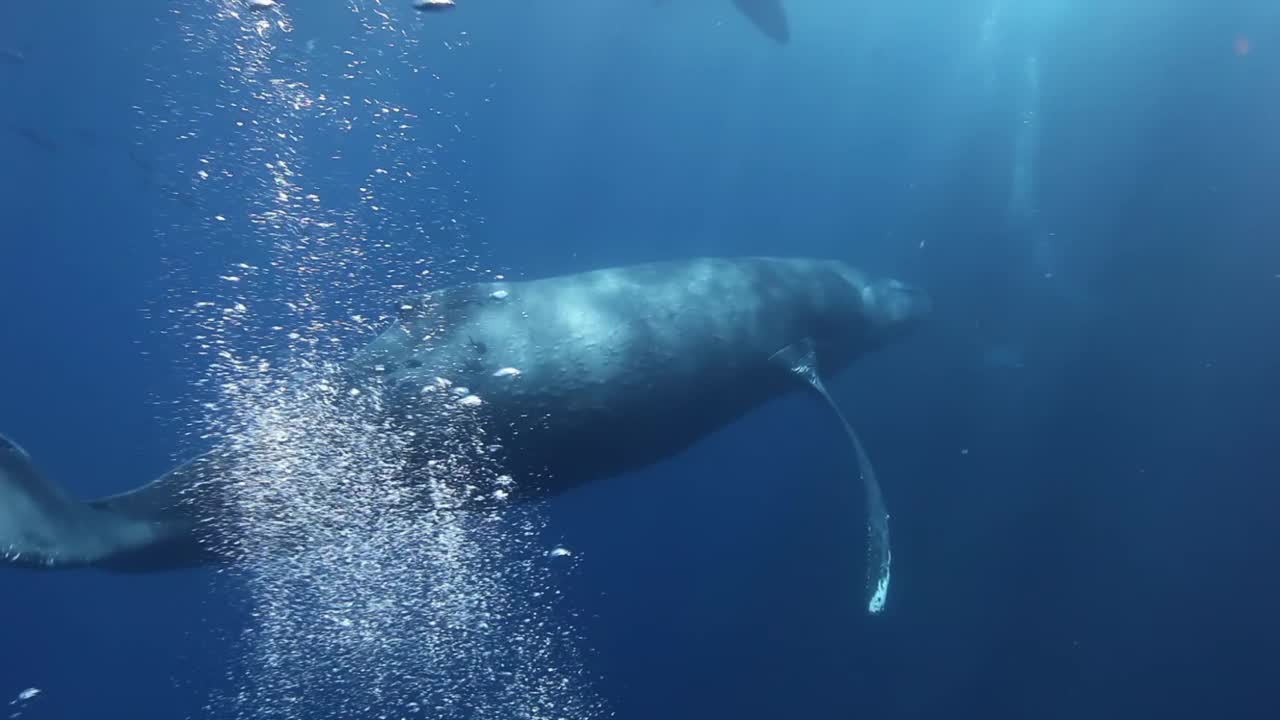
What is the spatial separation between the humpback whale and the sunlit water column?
12.5 inches

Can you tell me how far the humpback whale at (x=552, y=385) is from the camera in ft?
22.4

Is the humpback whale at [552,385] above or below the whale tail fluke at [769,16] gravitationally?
below

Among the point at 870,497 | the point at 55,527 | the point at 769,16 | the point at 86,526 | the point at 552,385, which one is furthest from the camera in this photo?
the point at 769,16

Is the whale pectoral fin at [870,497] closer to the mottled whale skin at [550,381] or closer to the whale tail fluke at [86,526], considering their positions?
the mottled whale skin at [550,381]

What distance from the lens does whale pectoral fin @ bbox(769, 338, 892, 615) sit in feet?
28.1

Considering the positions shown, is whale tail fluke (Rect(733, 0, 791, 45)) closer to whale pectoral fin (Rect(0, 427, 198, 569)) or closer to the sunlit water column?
the sunlit water column

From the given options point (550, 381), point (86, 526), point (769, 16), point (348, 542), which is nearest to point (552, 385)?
point (550, 381)

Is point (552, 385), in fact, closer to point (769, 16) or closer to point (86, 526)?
point (86, 526)

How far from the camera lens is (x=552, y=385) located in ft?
26.2

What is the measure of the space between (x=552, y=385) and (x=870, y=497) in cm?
437

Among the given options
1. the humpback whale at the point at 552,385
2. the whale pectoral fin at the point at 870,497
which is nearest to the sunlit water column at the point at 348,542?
the humpback whale at the point at 552,385

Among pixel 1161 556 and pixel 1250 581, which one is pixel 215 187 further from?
pixel 1250 581

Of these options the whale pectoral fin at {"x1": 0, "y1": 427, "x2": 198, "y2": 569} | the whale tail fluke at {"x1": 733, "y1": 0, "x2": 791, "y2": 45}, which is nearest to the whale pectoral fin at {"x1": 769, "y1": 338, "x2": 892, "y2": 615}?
the whale pectoral fin at {"x1": 0, "y1": 427, "x2": 198, "y2": 569}

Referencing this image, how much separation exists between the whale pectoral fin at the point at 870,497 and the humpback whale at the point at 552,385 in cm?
2
